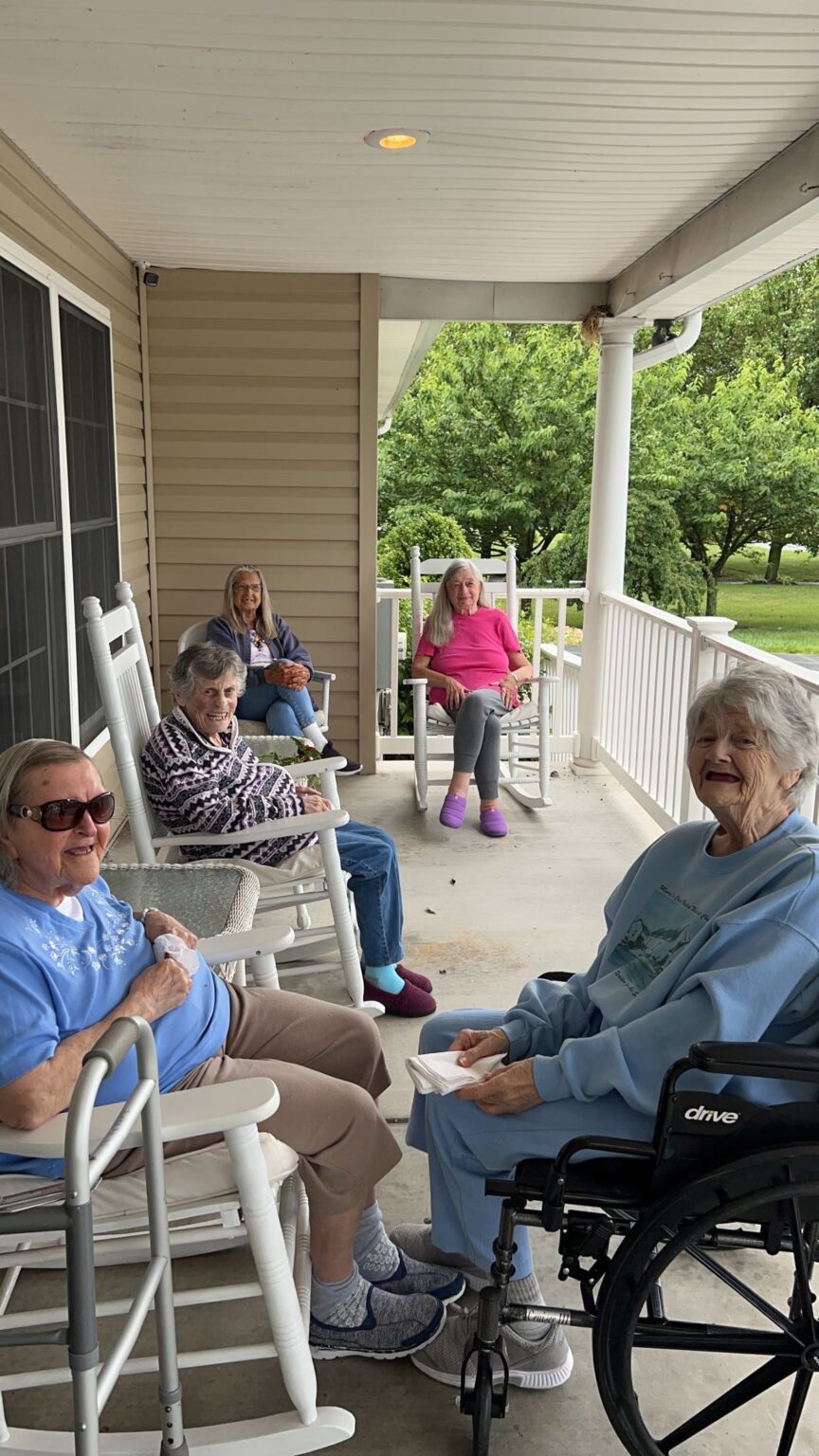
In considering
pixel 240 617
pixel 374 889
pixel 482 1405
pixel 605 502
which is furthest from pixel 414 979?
pixel 605 502

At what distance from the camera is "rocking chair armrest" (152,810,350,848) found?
2.70 m

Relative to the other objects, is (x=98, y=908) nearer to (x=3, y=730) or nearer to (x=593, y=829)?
(x=3, y=730)

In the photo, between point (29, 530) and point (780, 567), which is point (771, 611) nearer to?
point (780, 567)

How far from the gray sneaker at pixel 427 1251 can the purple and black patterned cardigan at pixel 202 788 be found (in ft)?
3.50

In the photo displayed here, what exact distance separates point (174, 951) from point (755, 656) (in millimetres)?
2570

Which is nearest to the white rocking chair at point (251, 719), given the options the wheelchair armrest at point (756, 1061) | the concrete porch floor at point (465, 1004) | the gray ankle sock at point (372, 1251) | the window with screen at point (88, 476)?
the window with screen at point (88, 476)

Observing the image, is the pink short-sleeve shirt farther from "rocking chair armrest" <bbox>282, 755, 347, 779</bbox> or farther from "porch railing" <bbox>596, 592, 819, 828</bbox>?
"rocking chair armrest" <bbox>282, 755, 347, 779</bbox>

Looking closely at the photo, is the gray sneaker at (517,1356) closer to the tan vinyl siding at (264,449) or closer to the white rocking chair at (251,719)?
the white rocking chair at (251,719)

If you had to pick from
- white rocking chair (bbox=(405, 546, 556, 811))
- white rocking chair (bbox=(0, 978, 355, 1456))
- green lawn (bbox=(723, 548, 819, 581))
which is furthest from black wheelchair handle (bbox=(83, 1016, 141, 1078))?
green lawn (bbox=(723, 548, 819, 581))

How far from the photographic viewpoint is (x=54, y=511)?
382cm

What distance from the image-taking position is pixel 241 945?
6.52 feet

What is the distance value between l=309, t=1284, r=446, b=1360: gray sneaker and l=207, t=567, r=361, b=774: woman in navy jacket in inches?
116

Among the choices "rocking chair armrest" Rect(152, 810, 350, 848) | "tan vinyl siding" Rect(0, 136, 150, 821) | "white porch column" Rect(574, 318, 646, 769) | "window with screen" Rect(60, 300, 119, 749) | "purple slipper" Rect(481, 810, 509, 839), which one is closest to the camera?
"rocking chair armrest" Rect(152, 810, 350, 848)

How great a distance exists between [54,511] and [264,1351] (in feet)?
9.51
